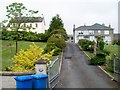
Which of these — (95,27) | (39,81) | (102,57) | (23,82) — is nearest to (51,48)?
(102,57)

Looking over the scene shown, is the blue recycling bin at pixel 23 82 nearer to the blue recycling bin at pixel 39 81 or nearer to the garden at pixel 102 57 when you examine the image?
the blue recycling bin at pixel 39 81

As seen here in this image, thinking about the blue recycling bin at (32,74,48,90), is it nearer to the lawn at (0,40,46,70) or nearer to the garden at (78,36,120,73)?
the garden at (78,36,120,73)

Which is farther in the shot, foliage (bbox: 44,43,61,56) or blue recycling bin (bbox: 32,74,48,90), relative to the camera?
foliage (bbox: 44,43,61,56)

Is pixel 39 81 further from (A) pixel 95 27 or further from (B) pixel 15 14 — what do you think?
(A) pixel 95 27

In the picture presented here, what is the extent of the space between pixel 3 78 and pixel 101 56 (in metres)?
16.1

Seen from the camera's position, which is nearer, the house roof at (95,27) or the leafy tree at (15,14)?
the leafy tree at (15,14)

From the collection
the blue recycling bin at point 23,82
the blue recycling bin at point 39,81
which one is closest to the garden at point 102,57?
the blue recycling bin at point 39,81

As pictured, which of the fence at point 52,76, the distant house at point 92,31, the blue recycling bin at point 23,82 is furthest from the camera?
the distant house at point 92,31

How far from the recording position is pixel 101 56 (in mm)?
27797

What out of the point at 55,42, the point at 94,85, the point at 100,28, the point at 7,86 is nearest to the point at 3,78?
the point at 7,86

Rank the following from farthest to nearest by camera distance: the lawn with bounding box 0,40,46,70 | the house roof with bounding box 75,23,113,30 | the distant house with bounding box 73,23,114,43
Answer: the house roof with bounding box 75,23,113,30 < the distant house with bounding box 73,23,114,43 < the lawn with bounding box 0,40,46,70

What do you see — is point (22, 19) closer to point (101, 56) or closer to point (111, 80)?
point (101, 56)

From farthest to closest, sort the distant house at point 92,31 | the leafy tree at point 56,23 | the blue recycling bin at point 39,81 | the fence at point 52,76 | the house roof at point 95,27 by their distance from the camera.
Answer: the house roof at point 95,27, the distant house at point 92,31, the leafy tree at point 56,23, the fence at point 52,76, the blue recycling bin at point 39,81

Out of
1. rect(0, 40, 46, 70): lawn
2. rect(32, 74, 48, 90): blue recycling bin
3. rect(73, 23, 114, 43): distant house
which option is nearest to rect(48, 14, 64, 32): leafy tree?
rect(73, 23, 114, 43): distant house
